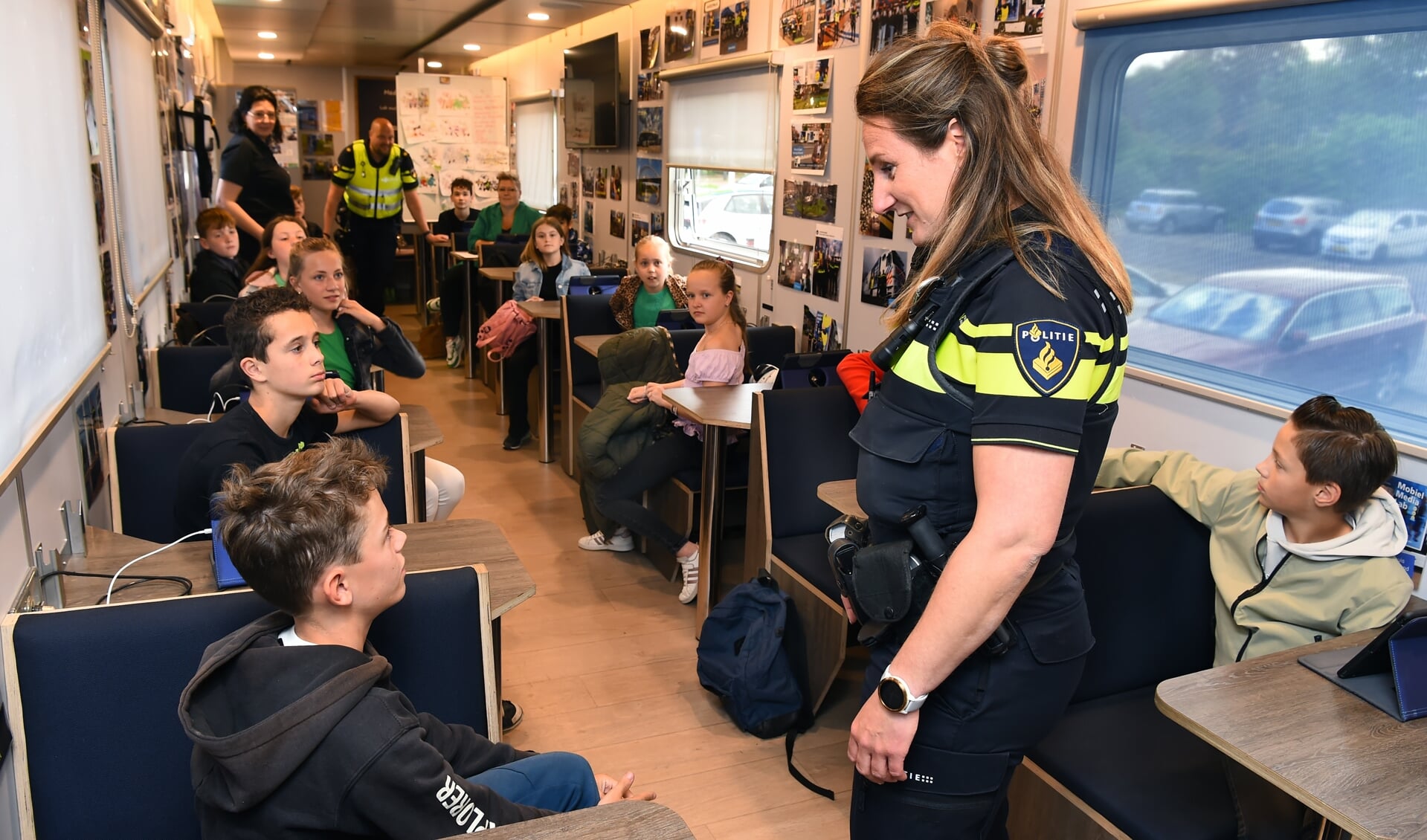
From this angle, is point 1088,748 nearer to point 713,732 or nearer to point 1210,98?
point 713,732

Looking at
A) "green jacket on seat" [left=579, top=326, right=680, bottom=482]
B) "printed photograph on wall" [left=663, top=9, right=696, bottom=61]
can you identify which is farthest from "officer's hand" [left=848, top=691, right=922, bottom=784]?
"printed photograph on wall" [left=663, top=9, right=696, bottom=61]

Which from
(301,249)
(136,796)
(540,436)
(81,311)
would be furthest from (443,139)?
(136,796)

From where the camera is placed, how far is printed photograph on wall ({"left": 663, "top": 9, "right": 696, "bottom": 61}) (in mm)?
6039

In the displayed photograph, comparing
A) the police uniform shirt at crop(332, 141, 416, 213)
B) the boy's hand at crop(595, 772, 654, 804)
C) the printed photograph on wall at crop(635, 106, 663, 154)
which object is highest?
the printed photograph on wall at crop(635, 106, 663, 154)

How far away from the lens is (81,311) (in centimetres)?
237

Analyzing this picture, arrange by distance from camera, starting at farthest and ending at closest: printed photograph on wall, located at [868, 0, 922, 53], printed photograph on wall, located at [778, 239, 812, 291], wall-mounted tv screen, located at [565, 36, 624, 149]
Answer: wall-mounted tv screen, located at [565, 36, 624, 149], printed photograph on wall, located at [778, 239, 812, 291], printed photograph on wall, located at [868, 0, 922, 53]

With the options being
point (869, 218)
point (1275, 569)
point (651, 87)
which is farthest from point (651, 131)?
point (1275, 569)

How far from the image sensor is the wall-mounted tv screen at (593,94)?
23.5 feet

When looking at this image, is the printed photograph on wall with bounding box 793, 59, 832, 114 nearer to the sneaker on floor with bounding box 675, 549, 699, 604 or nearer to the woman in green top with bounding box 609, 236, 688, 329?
the woman in green top with bounding box 609, 236, 688, 329

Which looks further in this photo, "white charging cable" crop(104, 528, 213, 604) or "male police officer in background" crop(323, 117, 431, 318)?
"male police officer in background" crop(323, 117, 431, 318)

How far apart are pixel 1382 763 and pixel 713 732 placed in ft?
5.75

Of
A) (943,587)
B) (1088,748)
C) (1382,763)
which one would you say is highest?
(943,587)

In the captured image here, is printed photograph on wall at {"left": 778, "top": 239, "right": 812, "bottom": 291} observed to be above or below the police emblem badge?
below

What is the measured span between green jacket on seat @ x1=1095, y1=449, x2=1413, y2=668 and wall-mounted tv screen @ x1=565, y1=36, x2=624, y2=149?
570 cm
